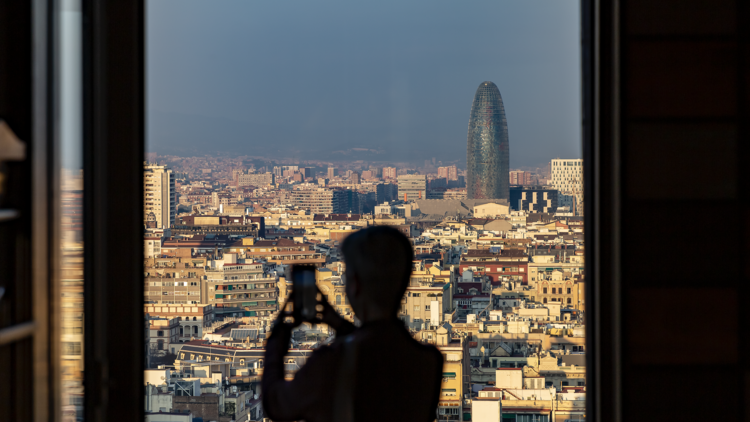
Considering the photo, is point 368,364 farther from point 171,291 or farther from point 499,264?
point 171,291

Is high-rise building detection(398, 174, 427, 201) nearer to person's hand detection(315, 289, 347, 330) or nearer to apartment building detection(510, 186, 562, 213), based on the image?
apartment building detection(510, 186, 562, 213)

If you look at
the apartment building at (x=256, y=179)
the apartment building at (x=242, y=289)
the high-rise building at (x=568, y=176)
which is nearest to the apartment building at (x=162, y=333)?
the apartment building at (x=242, y=289)

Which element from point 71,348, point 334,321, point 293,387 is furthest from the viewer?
point 71,348

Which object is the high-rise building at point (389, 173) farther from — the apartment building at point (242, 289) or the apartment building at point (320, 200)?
the apartment building at point (242, 289)

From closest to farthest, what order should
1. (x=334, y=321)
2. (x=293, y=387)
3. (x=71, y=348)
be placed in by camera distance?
(x=293, y=387), (x=334, y=321), (x=71, y=348)

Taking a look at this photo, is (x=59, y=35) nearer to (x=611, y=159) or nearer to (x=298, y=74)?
(x=298, y=74)

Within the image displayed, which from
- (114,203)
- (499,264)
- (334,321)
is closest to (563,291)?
(499,264)
